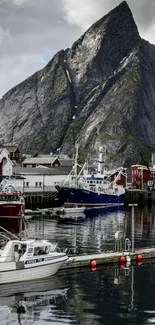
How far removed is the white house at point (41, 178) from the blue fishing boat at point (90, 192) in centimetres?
408

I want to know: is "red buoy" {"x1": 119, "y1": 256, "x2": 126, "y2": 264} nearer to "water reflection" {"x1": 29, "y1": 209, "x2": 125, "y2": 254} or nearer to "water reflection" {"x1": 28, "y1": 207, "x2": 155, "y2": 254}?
"water reflection" {"x1": 29, "y1": 209, "x2": 125, "y2": 254}

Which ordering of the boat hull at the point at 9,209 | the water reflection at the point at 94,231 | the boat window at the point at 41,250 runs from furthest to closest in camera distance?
1. the boat hull at the point at 9,209
2. the water reflection at the point at 94,231
3. the boat window at the point at 41,250

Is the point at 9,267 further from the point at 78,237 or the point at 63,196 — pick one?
the point at 63,196

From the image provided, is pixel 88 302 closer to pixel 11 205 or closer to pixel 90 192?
pixel 11 205

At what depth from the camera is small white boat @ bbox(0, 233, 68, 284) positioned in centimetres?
3956

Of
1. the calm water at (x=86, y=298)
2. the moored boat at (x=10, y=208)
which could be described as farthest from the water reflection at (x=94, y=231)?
the calm water at (x=86, y=298)

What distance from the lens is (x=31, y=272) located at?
40812 mm

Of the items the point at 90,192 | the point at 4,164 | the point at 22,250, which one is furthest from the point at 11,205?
the point at 4,164

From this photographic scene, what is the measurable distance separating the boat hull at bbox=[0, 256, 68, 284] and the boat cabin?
0.83 m

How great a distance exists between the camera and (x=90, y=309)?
34.3 meters

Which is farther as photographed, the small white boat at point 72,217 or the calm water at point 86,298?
the small white boat at point 72,217

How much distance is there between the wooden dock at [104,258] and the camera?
4528cm

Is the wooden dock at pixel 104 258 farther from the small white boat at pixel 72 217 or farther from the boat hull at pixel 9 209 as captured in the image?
the small white boat at pixel 72 217

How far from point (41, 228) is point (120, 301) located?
39.3 m
